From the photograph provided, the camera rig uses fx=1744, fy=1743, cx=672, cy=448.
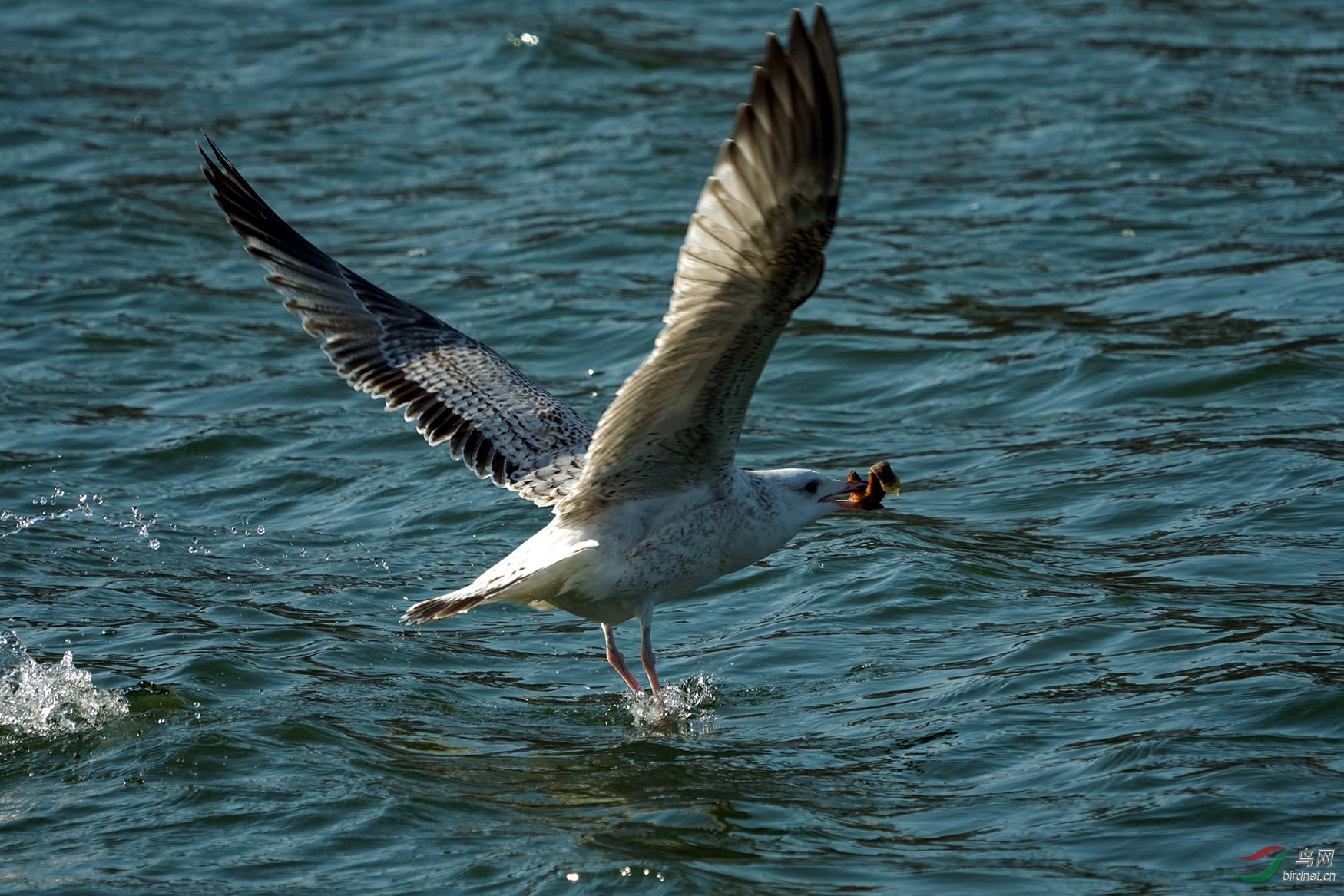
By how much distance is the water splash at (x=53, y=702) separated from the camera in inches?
251

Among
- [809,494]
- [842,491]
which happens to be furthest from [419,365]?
[842,491]

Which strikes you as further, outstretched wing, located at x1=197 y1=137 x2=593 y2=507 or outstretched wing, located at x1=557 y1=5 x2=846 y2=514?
outstretched wing, located at x1=197 y1=137 x2=593 y2=507

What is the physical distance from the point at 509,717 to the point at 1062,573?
9.24 feet

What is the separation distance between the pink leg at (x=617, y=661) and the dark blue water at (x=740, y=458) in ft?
0.49

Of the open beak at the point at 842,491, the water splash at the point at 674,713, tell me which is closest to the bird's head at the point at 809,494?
the open beak at the point at 842,491

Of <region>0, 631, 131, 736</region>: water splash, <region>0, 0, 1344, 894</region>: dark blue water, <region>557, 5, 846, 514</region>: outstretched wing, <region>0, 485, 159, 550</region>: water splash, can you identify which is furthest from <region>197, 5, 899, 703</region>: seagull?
<region>0, 485, 159, 550</region>: water splash

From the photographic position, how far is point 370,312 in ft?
25.7

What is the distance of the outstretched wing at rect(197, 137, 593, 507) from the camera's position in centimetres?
741

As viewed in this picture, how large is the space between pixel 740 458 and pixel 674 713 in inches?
130

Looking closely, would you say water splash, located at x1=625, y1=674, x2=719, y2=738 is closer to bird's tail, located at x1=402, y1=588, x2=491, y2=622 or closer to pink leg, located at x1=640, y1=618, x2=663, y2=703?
pink leg, located at x1=640, y1=618, x2=663, y2=703

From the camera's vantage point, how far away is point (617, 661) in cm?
695

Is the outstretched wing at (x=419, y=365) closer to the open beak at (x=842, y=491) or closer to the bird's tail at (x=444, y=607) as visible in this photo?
the bird's tail at (x=444, y=607)

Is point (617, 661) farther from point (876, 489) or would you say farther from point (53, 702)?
point (53, 702)

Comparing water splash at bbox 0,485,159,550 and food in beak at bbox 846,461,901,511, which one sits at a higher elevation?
food in beak at bbox 846,461,901,511
